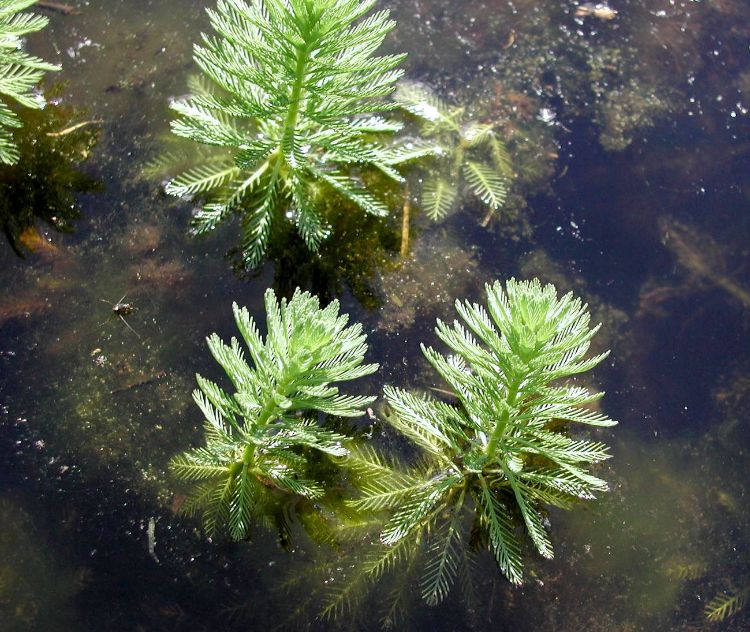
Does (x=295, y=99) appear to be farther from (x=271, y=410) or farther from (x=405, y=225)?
(x=271, y=410)

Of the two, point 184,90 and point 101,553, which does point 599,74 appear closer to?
point 184,90

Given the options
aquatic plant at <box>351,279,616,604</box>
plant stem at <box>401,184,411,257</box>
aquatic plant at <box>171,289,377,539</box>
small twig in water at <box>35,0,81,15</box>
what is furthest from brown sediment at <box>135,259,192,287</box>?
small twig in water at <box>35,0,81,15</box>

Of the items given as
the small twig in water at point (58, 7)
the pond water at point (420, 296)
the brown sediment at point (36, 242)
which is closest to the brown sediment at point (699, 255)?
the pond water at point (420, 296)

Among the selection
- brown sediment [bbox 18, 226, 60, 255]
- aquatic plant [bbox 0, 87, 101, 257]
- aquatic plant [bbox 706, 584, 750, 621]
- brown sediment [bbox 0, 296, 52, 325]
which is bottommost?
aquatic plant [bbox 706, 584, 750, 621]

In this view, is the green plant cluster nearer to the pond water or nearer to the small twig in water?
the pond water

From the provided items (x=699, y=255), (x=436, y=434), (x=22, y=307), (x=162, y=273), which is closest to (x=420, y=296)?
(x=436, y=434)

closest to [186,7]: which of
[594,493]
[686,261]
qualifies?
[686,261]
